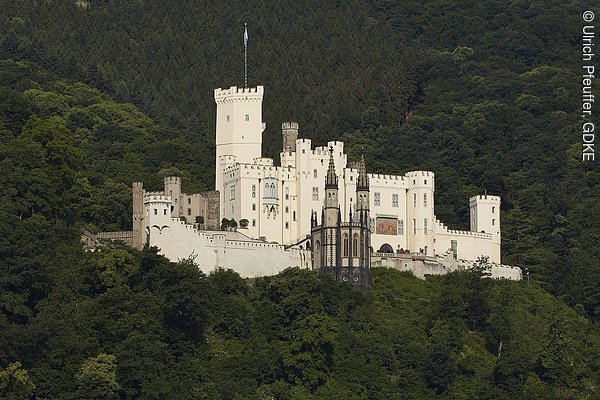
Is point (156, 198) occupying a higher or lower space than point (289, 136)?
lower

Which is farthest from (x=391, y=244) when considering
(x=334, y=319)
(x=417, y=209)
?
(x=334, y=319)

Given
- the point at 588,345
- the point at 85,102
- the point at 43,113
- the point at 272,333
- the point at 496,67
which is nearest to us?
the point at 272,333

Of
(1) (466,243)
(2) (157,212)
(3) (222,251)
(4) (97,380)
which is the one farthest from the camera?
(1) (466,243)

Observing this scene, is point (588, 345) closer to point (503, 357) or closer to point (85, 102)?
point (503, 357)

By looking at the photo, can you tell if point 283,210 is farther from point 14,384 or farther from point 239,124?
point 14,384

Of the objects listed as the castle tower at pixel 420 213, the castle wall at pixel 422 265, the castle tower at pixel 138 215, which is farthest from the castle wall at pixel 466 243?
the castle tower at pixel 138 215

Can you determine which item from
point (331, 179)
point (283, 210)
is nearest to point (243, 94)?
point (283, 210)

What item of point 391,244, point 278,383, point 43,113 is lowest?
point 278,383
